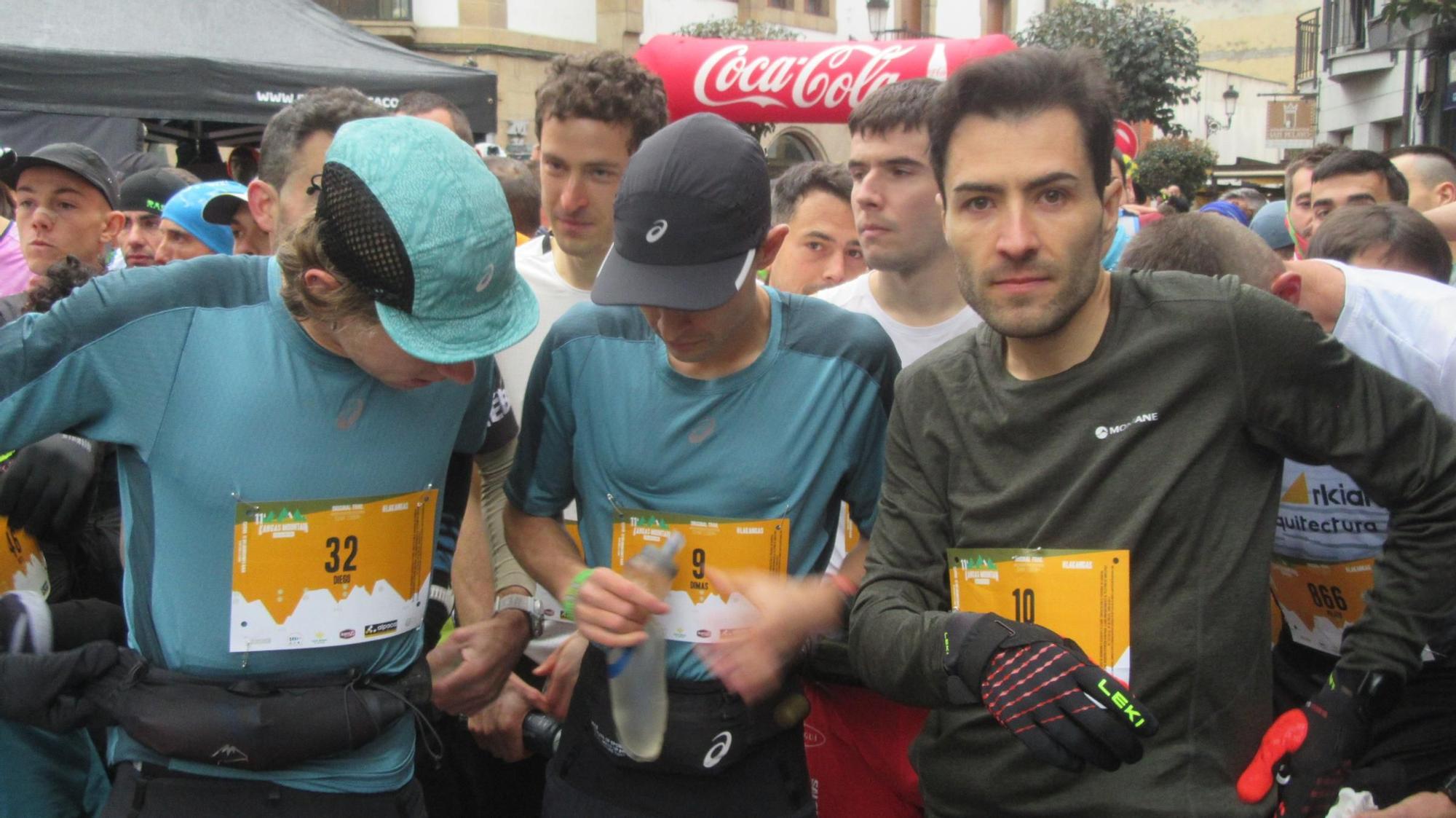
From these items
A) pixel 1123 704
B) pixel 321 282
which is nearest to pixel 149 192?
pixel 321 282

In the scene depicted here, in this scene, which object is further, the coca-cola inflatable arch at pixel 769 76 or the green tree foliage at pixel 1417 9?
the coca-cola inflatable arch at pixel 769 76

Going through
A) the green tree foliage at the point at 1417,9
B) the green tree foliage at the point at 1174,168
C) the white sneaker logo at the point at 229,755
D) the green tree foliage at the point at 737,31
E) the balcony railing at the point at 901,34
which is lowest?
the white sneaker logo at the point at 229,755

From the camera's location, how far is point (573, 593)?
219 centimetres

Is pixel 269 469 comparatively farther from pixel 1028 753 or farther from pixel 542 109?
pixel 542 109

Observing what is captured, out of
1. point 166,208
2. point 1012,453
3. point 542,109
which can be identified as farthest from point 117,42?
point 1012,453

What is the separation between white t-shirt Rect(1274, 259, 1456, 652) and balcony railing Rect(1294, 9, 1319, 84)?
32997mm

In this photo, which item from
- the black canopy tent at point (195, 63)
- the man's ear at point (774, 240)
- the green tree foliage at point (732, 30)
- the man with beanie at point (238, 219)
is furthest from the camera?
the green tree foliage at point (732, 30)

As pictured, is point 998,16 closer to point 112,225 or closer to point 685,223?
point 112,225

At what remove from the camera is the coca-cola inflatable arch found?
436 inches

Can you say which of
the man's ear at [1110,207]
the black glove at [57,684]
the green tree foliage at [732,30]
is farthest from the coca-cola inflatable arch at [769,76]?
the green tree foliage at [732,30]

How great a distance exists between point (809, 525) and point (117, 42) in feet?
26.3

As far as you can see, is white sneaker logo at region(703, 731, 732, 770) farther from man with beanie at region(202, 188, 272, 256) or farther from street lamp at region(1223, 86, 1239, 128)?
street lamp at region(1223, 86, 1239, 128)

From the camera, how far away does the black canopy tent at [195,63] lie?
802 cm

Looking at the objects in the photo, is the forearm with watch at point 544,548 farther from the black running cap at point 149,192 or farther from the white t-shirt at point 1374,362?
the black running cap at point 149,192
